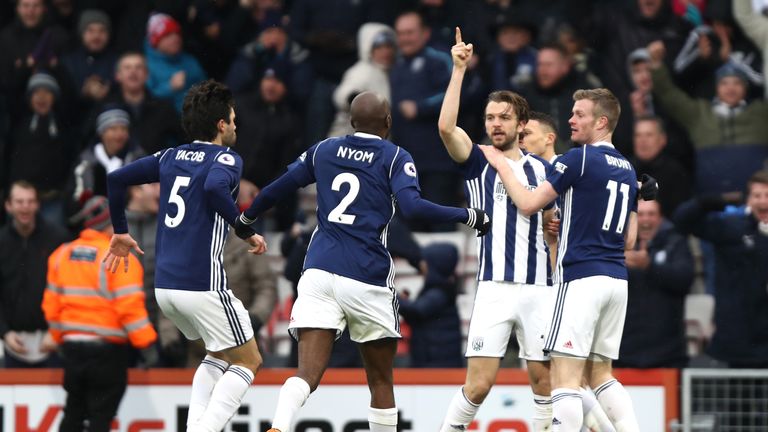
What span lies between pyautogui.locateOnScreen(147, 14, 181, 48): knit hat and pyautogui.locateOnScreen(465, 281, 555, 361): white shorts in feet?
20.9

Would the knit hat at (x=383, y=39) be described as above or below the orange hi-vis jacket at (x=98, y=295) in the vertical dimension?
above

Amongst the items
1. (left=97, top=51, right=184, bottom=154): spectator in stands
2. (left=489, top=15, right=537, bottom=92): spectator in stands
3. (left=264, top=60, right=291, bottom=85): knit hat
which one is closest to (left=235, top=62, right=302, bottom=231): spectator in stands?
(left=264, top=60, right=291, bottom=85): knit hat

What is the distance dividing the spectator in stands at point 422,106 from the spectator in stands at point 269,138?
1.06 meters

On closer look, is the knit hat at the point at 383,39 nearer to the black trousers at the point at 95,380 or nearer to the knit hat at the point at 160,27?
the knit hat at the point at 160,27

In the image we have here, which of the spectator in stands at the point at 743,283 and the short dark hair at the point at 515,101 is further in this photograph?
the spectator in stands at the point at 743,283

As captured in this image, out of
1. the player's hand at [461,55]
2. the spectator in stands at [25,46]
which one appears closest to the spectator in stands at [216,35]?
the spectator in stands at [25,46]

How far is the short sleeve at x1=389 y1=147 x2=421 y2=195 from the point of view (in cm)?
920

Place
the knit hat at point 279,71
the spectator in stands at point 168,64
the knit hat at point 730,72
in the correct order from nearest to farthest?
the knit hat at point 730,72 → the knit hat at point 279,71 → the spectator in stands at point 168,64

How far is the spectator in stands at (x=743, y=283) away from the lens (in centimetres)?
1193

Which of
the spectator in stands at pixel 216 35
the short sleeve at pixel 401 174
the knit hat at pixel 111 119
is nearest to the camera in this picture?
the short sleeve at pixel 401 174

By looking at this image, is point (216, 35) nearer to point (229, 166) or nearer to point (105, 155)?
point (105, 155)

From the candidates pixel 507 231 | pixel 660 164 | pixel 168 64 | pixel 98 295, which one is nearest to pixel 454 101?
pixel 507 231

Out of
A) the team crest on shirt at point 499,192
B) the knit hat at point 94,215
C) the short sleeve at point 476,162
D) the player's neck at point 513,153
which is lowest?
the knit hat at point 94,215

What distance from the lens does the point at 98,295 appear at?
11727mm
